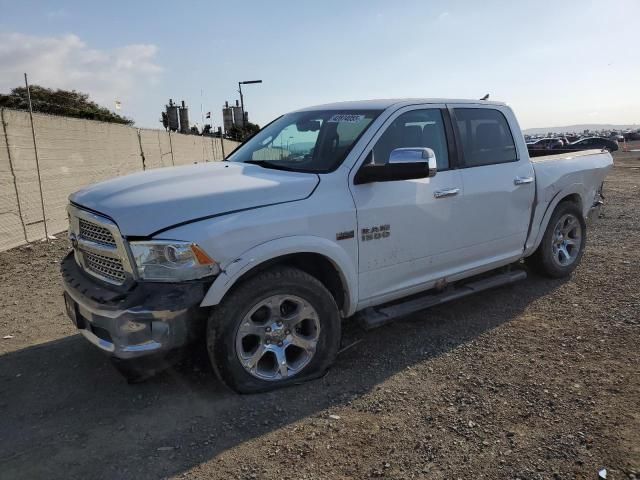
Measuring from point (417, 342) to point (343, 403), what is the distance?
1.12 metres

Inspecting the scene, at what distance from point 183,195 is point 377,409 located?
180 cm

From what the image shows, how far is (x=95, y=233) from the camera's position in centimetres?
322

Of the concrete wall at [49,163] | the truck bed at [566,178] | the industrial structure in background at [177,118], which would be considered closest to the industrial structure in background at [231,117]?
the industrial structure in background at [177,118]

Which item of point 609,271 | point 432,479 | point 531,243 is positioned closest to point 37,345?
point 432,479

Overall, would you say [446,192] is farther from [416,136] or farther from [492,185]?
[492,185]

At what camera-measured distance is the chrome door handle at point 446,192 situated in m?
3.97

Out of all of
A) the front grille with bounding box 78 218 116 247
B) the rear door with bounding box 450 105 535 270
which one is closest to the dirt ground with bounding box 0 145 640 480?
the rear door with bounding box 450 105 535 270

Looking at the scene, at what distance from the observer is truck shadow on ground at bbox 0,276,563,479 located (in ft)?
8.96

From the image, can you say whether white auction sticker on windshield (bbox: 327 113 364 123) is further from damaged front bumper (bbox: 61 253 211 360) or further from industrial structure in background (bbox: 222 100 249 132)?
industrial structure in background (bbox: 222 100 249 132)

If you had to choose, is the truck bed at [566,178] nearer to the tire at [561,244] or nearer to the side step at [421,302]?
the tire at [561,244]

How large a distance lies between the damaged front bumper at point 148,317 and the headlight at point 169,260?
0.05m

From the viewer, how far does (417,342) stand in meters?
4.11

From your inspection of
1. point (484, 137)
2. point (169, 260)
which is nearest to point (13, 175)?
point (169, 260)

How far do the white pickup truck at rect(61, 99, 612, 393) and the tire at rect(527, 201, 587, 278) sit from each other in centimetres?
67
